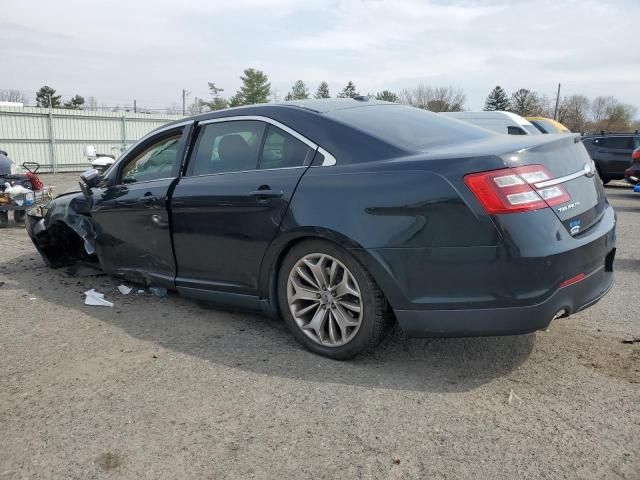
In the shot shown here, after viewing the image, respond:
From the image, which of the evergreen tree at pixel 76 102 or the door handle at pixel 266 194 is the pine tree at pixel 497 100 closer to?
the evergreen tree at pixel 76 102

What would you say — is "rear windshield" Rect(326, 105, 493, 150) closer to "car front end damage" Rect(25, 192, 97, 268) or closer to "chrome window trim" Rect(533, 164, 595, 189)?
"chrome window trim" Rect(533, 164, 595, 189)

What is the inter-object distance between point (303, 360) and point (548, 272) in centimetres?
156

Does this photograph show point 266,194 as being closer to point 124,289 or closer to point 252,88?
point 124,289

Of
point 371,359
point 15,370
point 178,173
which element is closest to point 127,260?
point 178,173

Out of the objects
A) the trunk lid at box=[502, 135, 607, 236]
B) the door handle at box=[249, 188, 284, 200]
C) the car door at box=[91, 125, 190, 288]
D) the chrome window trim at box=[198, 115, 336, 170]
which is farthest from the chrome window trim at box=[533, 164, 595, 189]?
the car door at box=[91, 125, 190, 288]

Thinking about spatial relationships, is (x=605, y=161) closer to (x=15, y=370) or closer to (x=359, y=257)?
(x=359, y=257)

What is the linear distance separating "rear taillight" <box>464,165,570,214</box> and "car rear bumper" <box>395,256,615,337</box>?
49 centimetres

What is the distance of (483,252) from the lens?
2.86m

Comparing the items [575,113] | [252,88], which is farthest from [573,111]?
[252,88]

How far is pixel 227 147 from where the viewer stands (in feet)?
13.4

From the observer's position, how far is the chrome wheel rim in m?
3.34

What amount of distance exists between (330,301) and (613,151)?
1643cm

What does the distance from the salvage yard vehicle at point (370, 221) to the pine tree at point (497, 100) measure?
80142 millimetres

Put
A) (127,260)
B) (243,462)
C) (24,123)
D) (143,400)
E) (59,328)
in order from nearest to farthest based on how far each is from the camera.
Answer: (243,462) → (143,400) → (59,328) → (127,260) → (24,123)
